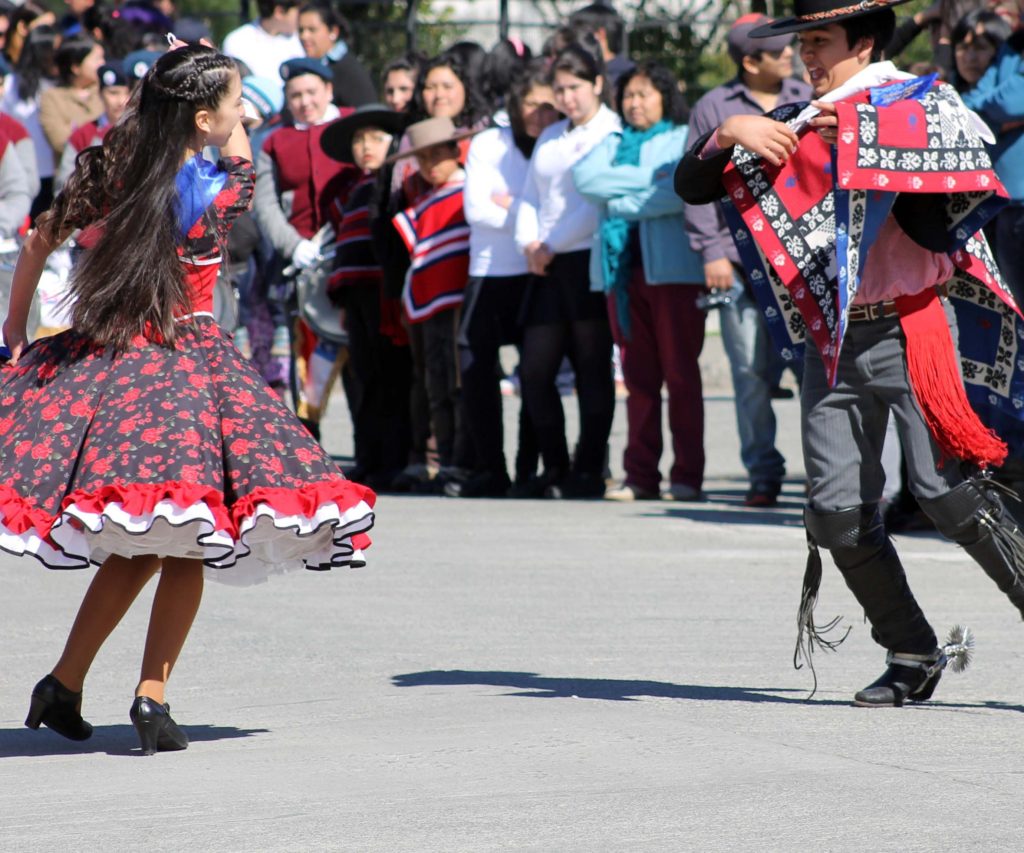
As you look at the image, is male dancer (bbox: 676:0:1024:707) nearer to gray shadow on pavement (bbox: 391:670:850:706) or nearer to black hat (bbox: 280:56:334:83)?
gray shadow on pavement (bbox: 391:670:850:706)

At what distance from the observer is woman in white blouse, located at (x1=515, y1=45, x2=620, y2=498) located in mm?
10555

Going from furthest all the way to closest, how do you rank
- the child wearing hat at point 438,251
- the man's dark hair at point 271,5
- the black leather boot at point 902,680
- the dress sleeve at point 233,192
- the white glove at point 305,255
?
the man's dark hair at point 271,5, the white glove at point 305,255, the child wearing hat at point 438,251, the black leather boot at point 902,680, the dress sleeve at point 233,192

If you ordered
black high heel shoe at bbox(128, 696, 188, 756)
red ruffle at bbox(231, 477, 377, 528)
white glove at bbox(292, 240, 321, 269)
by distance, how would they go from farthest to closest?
white glove at bbox(292, 240, 321, 269), black high heel shoe at bbox(128, 696, 188, 756), red ruffle at bbox(231, 477, 377, 528)

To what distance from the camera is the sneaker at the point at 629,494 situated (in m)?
10.8

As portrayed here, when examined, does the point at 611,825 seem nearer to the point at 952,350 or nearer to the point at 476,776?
the point at 476,776

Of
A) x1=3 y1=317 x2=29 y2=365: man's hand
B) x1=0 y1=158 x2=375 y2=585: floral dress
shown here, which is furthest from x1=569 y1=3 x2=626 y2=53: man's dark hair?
x1=0 y1=158 x2=375 y2=585: floral dress

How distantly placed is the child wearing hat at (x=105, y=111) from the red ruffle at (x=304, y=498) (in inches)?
307

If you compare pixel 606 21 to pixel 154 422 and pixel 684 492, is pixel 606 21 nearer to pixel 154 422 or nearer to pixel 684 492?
pixel 684 492

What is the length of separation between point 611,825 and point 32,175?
8.83 m

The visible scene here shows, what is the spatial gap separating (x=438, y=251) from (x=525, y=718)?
592cm

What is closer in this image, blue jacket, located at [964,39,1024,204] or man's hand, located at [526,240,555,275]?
blue jacket, located at [964,39,1024,204]

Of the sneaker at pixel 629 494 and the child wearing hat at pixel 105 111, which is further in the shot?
the child wearing hat at pixel 105 111

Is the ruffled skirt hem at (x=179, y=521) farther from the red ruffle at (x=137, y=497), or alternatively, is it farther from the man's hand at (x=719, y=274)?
the man's hand at (x=719, y=274)

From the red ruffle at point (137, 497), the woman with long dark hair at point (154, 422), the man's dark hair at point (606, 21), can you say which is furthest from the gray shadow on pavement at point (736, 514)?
the red ruffle at point (137, 497)
